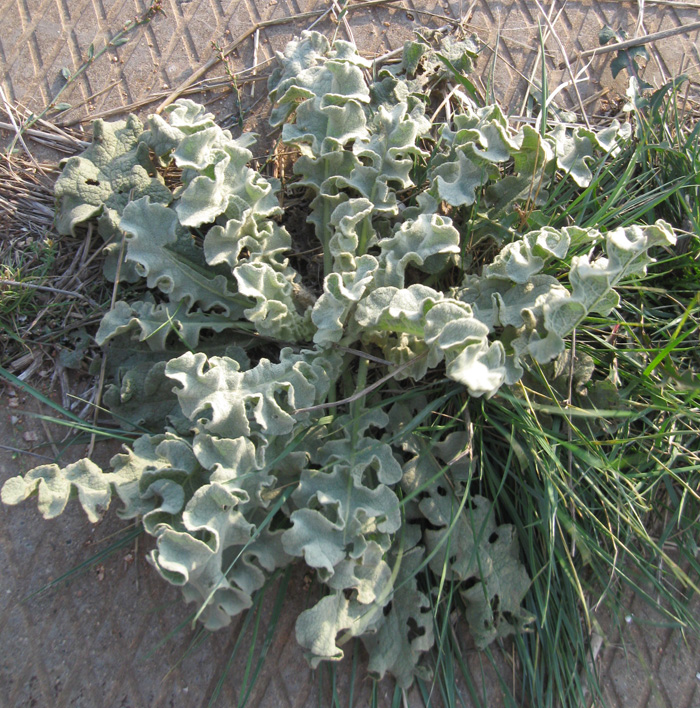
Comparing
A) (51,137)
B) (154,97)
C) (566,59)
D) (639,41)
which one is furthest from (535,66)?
(51,137)

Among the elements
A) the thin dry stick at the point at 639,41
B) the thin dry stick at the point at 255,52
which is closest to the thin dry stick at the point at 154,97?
the thin dry stick at the point at 255,52

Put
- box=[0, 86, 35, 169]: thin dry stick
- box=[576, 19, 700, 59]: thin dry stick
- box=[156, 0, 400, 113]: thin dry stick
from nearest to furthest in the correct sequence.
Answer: box=[0, 86, 35, 169]: thin dry stick, box=[156, 0, 400, 113]: thin dry stick, box=[576, 19, 700, 59]: thin dry stick

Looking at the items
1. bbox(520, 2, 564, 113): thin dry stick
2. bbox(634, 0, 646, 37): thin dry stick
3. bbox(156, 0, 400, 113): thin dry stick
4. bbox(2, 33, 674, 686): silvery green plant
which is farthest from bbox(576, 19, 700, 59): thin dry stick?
bbox(156, 0, 400, 113): thin dry stick

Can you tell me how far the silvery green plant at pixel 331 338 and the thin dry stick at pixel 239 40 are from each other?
347 mm

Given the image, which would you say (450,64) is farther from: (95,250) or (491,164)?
(95,250)

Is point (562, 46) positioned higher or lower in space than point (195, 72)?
lower

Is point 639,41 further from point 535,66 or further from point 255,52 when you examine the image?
point 255,52

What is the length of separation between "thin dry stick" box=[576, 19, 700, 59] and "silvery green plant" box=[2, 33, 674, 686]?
0.73 metres

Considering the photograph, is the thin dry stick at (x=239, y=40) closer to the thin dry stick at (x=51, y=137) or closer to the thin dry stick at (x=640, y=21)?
the thin dry stick at (x=51, y=137)

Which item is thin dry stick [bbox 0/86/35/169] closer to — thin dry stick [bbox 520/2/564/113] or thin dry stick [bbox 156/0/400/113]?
thin dry stick [bbox 156/0/400/113]

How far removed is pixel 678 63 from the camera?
2.50 m

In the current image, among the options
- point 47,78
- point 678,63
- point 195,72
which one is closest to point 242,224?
point 195,72

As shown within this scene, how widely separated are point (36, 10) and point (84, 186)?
1.02m

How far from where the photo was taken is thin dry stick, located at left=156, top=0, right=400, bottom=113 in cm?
230
